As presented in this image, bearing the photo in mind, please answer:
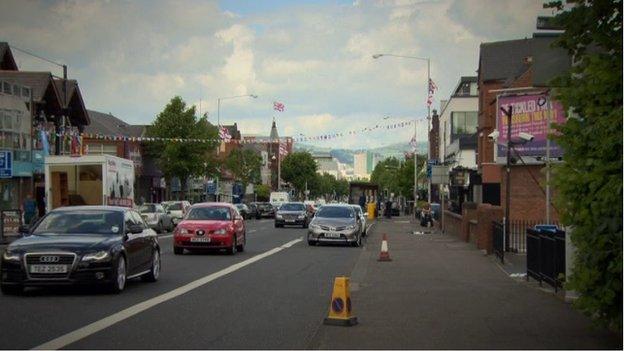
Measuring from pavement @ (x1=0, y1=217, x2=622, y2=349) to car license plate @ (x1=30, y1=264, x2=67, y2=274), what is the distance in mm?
444

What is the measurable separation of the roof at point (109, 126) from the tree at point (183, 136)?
487cm

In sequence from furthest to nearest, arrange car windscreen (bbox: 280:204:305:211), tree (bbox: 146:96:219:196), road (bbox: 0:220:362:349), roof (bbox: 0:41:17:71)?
tree (bbox: 146:96:219:196) → roof (bbox: 0:41:17:71) → car windscreen (bbox: 280:204:305:211) → road (bbox: 0:220:362:349)

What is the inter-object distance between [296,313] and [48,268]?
4067 millimetres

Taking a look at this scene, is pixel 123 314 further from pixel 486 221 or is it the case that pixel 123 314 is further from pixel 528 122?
pixel 528 122

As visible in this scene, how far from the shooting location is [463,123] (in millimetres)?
78000

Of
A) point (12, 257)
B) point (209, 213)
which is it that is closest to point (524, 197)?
point (209, 213)

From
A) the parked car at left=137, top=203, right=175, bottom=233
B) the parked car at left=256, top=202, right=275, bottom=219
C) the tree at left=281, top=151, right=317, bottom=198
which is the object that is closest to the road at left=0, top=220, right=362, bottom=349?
the parked car at left=137, top=203, right=175, bottom=233

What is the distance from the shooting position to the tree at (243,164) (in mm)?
103625

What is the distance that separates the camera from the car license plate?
1377cm

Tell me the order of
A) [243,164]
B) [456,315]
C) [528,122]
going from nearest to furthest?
[456,315], [528,122], [243,164]

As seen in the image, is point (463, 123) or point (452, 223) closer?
point (452, 223)

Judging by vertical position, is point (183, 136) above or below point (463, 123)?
below

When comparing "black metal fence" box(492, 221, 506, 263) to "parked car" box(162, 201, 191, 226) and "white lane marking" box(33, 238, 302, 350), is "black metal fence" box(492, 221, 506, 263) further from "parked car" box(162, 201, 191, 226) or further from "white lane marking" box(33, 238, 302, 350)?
"parked car" box(162, 201, 191, 226)

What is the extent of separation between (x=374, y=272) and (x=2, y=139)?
31.6m
